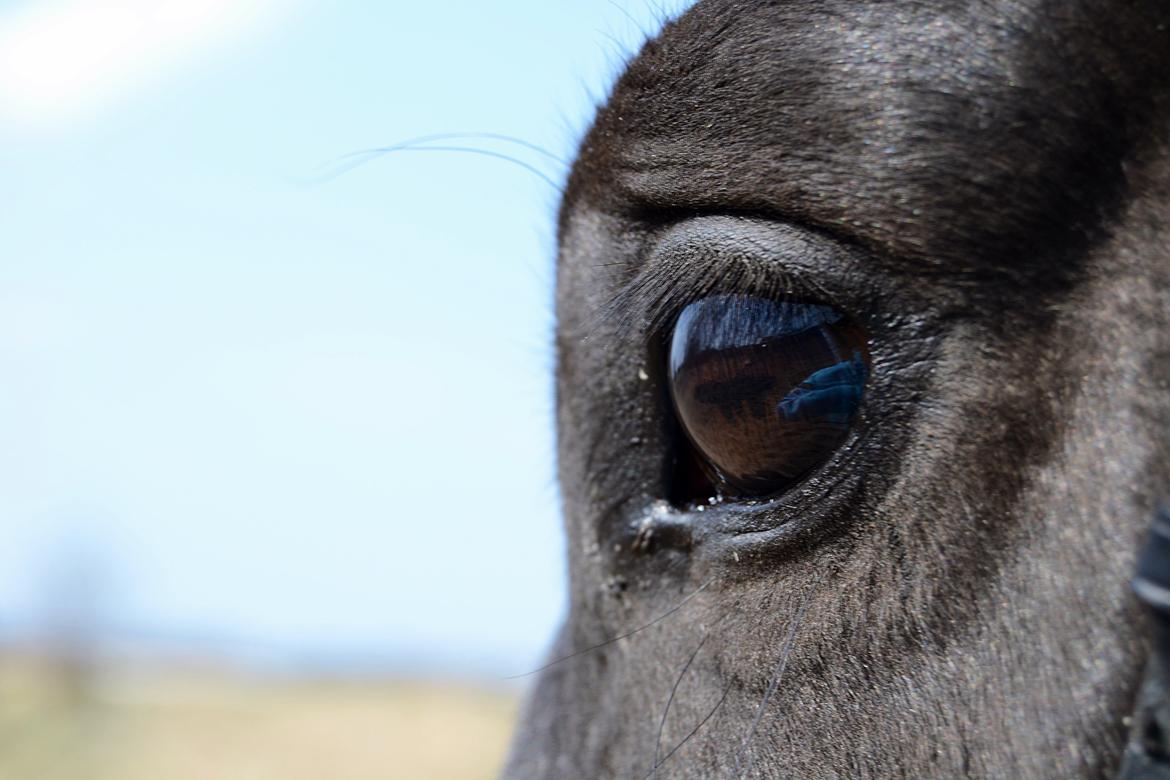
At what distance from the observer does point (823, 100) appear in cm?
138

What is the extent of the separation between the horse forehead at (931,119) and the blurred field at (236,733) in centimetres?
1425

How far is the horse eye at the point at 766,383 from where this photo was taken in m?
1.41

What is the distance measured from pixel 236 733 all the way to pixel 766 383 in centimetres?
2349

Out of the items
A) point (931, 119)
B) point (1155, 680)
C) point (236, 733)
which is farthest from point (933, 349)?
point (236, 733)

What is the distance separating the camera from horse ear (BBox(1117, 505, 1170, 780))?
3.35 ft

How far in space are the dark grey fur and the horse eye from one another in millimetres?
30

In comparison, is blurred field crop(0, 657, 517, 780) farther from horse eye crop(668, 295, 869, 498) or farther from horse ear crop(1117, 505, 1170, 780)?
horse ear crop(1117, 505, 1170, 780)

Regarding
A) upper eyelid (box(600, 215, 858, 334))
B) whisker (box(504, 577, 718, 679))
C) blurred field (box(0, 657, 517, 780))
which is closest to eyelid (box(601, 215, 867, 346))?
upper eyelid (box(600, 215, 858, 334))

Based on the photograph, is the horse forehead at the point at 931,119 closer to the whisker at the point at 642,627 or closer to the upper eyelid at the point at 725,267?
the upper eyelid at the point at 725,267

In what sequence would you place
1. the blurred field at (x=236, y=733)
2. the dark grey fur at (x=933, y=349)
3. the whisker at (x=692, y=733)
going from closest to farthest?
the dark grey fur at (x=933, y=349) < the whisker at (x=692, y=733) < the blurred field at (x=236, y=733)

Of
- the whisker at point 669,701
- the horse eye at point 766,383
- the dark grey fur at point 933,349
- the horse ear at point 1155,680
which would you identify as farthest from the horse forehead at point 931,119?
the whisker at point 669,701

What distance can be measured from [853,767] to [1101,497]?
16.4 inches

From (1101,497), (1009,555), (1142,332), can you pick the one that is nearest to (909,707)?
(1009,555)

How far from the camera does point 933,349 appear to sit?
134cm
